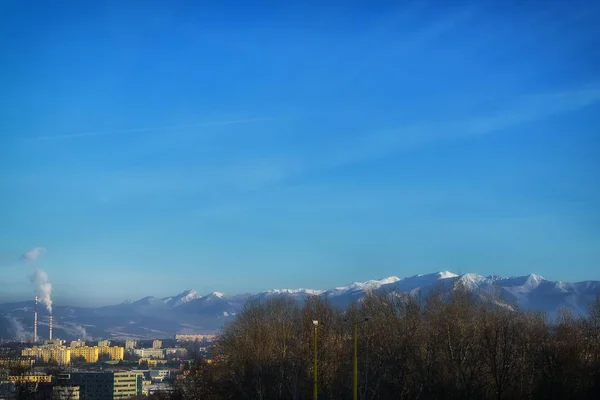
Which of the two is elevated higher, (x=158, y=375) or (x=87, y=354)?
(x=87, y=354)

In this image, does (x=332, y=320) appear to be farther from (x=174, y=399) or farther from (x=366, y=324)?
(x=174, y=399)

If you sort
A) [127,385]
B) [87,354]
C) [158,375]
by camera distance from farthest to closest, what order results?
[87,354], [158,375], [127,385]

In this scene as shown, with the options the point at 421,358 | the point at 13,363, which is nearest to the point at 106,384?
the point at 13,363

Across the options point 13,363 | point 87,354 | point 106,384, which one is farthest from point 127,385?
point 87,354

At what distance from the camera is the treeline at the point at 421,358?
51.8 meters

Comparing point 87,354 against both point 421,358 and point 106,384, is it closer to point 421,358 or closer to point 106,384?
point 106,384

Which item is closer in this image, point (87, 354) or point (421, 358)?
point (421, 358)

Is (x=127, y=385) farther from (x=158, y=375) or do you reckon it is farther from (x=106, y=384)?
(x=158, y=375)

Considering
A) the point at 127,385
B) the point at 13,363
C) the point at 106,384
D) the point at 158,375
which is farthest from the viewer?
the point at 158,375

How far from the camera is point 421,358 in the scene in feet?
177

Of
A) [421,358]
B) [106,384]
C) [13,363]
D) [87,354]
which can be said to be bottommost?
[87,354]

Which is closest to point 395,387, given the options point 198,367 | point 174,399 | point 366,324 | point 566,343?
point 366,324

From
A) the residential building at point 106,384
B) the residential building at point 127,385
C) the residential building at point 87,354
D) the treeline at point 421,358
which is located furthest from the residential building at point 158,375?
the treeline at point 421,358

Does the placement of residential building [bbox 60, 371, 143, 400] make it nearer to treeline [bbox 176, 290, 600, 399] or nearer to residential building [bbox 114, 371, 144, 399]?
residential building [bbox 114, 371, 144, 399]
